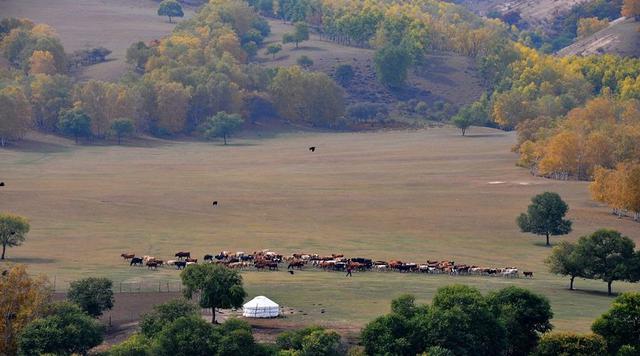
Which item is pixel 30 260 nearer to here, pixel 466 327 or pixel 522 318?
pixel 466 327

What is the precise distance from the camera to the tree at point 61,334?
6838cm

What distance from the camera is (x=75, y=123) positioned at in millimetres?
191250

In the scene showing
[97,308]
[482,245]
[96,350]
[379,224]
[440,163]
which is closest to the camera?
[96,350]

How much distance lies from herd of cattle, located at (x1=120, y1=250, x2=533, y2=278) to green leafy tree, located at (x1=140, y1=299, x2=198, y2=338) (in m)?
21.4

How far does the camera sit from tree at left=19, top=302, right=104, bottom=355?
2692 inches

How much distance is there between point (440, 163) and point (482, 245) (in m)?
57.0

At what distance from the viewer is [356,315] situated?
7856 cm

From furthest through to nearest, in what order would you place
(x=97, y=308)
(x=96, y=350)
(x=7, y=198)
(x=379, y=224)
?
(x=7, y=198) < (x=379, y=224) < (x=97, y=308) < (x=96, y=350)

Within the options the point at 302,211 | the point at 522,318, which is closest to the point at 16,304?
the point at 522,318

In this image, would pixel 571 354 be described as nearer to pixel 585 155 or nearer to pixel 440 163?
pixel 585 155

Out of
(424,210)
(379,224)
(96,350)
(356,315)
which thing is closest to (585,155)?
(424,210)

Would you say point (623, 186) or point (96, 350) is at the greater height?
point (623, 186)

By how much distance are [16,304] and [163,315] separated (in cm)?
815

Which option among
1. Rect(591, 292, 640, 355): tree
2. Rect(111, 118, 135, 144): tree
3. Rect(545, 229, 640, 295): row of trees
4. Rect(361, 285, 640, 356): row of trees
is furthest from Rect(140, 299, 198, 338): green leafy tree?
Rect(111, 118, 135, 144): tree
